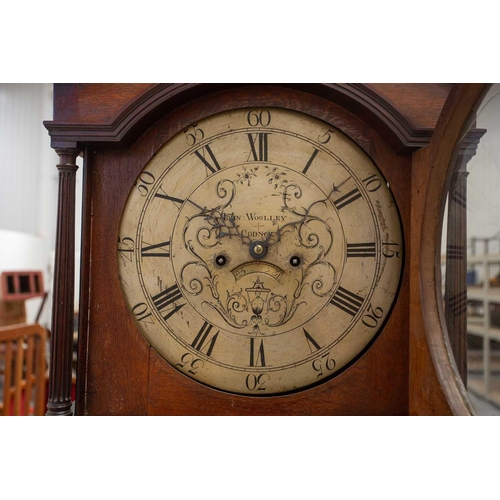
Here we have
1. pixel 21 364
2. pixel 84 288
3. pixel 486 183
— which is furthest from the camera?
pixel 21 364

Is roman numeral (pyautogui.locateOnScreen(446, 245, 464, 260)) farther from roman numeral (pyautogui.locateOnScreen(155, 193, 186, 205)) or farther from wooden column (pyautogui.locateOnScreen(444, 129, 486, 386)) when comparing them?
roman numeral (pyautogui.locateOnScreen(155, 193, 186, 205))

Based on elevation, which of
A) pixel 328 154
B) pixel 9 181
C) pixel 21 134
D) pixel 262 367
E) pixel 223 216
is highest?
pixel 21 134

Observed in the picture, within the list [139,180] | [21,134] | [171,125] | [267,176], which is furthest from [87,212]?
[21,134]

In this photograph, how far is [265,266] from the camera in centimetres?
94

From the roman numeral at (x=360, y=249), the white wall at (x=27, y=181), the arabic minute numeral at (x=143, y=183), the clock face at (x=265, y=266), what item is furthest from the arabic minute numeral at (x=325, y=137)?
the white wall at (x=27, y=181)

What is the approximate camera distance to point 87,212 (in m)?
0.93

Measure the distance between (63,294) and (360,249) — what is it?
58 cm

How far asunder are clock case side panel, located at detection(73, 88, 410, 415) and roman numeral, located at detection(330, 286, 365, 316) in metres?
0.07

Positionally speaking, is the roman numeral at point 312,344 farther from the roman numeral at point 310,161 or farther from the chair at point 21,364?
the chair at point 21,364

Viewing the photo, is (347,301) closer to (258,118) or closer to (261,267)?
(261,267)

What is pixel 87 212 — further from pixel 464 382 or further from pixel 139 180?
pixel 464 382

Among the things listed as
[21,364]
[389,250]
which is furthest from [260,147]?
[21,364]

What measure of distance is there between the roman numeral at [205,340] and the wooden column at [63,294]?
243mm

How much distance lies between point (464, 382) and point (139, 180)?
27.2 inches
